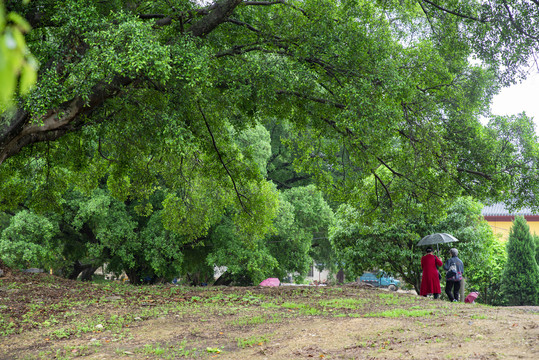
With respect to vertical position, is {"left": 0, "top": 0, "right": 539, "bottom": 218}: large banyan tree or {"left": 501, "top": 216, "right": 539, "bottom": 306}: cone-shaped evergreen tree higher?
{"left": 0, "top": 0, "right": 539, "bottom": 218}: large banyan tree

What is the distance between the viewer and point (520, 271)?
67.4 ft

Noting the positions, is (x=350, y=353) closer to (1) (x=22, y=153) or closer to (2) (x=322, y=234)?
(1) (x=22, y=153)

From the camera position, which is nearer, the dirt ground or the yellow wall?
the dirt ground

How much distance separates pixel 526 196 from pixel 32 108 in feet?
30.2

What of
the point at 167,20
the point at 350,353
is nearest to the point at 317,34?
the point at 167,20

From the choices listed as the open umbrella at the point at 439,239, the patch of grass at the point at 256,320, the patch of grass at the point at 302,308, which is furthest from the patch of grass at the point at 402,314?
the open umbrella at the point at 439,239

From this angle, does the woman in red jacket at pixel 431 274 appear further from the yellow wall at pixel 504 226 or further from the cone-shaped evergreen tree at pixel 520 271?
the yellow wall at pixel 504 226

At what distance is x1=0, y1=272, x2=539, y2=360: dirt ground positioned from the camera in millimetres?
5281

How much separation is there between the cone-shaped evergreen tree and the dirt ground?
42.0 ft

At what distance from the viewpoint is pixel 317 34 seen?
8.42m

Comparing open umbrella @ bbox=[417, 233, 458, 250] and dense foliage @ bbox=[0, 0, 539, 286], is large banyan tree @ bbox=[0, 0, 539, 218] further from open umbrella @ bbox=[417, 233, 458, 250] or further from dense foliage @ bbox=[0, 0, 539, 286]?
open umbrella @ bbox=[417, 233, 458, 250]

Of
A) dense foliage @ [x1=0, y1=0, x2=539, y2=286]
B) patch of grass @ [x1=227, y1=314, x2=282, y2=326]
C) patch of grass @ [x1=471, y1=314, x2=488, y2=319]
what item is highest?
dense foliage @ [x1=0, y1=0, x2=539, y2=286]

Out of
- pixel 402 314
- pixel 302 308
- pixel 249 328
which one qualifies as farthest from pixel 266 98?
pixel 402 314

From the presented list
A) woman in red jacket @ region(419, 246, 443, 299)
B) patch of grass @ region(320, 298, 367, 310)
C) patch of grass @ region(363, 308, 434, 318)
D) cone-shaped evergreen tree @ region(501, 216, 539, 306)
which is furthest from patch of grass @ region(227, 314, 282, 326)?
cone-shaped evergreen tree @ region(501, 216, 539, 306)
